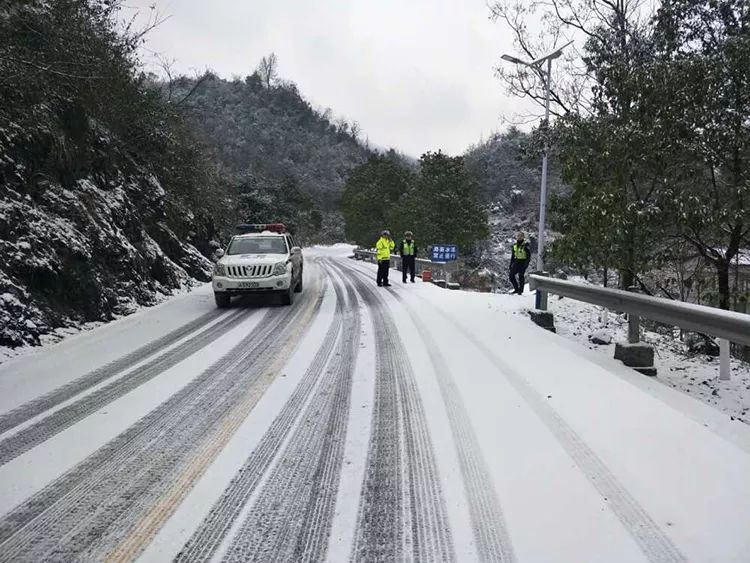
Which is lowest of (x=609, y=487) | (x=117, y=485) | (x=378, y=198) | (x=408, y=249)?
(x=117, y=485)

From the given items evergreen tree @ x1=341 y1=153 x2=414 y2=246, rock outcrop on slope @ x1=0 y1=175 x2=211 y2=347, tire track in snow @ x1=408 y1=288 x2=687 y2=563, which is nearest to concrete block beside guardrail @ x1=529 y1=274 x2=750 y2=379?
tire track in snow @ x1=408 y1=288 x2=687 y2=563

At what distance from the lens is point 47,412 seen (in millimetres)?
4461

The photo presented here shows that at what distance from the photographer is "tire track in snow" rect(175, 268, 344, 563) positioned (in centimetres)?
247

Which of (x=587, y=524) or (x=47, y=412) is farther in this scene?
(x=47, y=412)

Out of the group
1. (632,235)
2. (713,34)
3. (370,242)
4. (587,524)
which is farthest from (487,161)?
(587,524)

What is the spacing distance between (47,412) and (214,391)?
1.47 meters

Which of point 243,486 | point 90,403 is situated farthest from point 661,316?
point 90,403

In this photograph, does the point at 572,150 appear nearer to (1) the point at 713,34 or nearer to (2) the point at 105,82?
(1) the point at 713,34

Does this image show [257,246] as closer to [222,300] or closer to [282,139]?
[222,300]

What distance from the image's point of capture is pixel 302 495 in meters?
2.98

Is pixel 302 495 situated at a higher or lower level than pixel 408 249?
lower

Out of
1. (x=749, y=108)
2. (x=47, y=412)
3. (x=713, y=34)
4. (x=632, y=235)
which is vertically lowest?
(x=47, y=412)

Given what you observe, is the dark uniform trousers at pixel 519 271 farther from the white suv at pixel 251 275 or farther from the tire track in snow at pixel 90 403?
the tire track in snow at pixel 90 403

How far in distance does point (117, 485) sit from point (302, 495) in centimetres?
123
